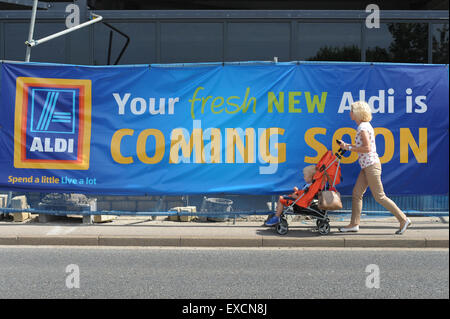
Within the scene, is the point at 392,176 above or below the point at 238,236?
above

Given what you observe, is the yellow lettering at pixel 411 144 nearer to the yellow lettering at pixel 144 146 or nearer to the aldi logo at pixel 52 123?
the yellow lettering at pixel 144 146

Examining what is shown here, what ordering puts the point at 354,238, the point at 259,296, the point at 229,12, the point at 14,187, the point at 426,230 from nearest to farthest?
the point at 259,296, the point at 354,238, the point at 426,230, the point at 14,187, the point at 229,12

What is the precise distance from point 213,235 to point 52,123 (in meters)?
3.59

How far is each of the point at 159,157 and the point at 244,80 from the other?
79.8 inches

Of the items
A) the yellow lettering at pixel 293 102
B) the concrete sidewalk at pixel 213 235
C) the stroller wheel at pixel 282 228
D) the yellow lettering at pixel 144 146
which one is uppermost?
the yellow lettering at pixel 293 102

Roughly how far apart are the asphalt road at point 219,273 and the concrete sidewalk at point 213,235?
A: 0.24m

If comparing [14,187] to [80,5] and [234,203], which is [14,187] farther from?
[80,5]

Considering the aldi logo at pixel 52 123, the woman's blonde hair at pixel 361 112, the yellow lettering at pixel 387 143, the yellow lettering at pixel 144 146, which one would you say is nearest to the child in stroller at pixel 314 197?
the woman's blonde hair at pixel 361 112

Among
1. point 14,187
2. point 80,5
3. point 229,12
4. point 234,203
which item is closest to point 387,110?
point 234,203

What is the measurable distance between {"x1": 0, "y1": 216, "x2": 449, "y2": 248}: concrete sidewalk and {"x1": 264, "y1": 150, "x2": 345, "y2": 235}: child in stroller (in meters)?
0.19

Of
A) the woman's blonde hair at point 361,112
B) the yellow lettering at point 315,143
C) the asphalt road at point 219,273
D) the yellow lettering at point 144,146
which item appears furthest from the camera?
the yellow lettering at point 144,146

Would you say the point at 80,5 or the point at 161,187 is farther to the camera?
→ the point at 80,5

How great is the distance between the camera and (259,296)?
5668 mm

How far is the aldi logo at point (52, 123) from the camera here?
A: 9578 millimetres
